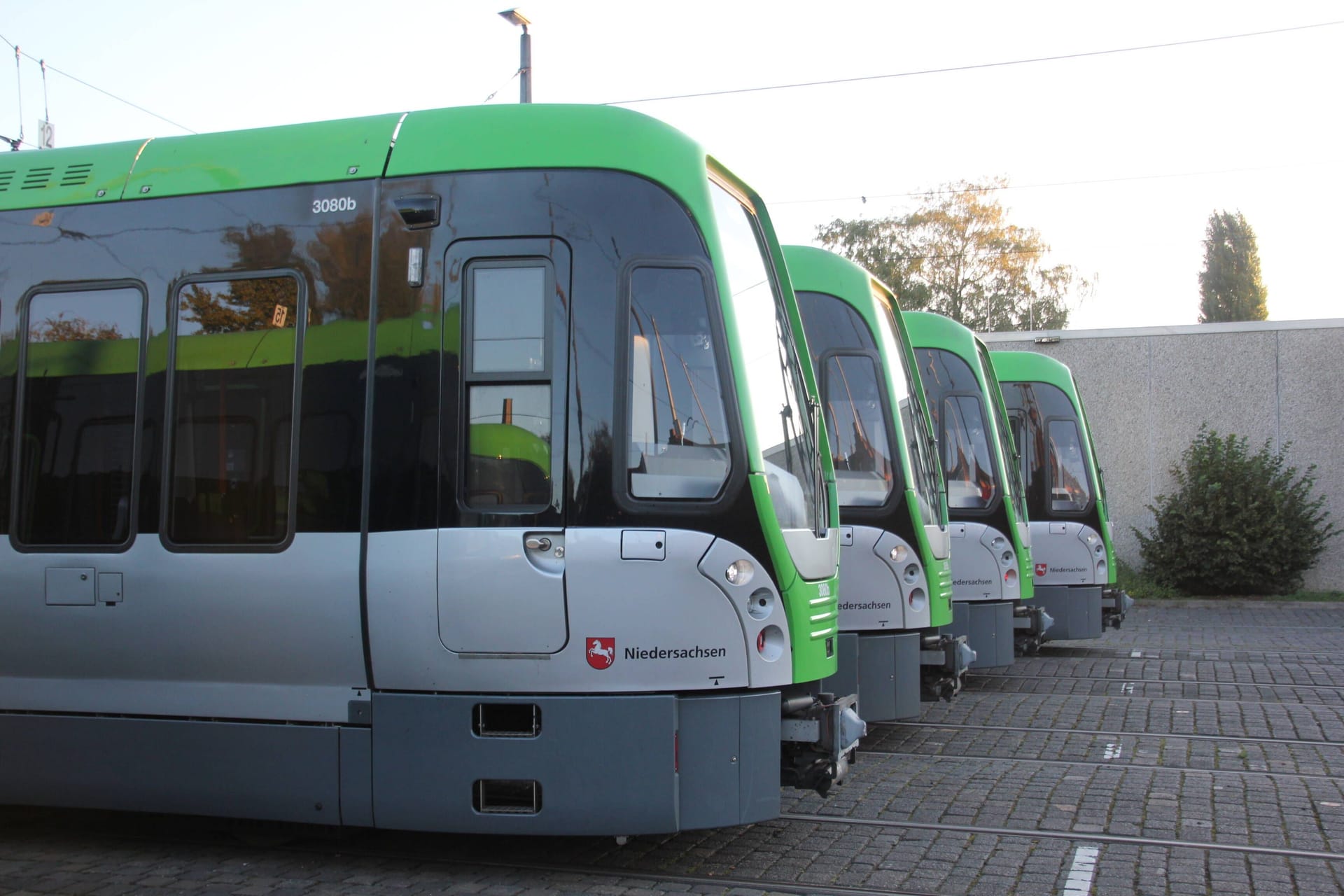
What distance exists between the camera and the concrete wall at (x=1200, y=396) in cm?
2358

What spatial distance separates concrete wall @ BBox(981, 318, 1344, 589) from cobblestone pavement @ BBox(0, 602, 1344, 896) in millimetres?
15389

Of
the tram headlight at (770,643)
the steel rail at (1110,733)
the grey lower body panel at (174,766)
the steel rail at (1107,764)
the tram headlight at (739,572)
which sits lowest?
the steel rail at (1107,764)

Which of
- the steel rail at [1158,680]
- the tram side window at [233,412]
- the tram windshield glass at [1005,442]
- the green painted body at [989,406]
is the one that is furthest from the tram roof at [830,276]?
the steel rail at [1158,680]

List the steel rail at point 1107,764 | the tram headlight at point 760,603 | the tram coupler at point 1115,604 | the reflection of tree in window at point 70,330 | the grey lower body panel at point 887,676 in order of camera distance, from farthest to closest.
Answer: the tram coupler at point 1115,604 → the grey lower body panel at point 887,676 → the steel rail at point 1107,764 → the reflection of tree in window at point 70,330 → the tram headlight at point 760,603

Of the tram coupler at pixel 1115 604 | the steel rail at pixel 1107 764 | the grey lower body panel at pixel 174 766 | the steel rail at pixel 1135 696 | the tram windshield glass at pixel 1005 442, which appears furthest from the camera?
the tram coupler at pixel 1115 604

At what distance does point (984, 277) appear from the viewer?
5153 centimetres

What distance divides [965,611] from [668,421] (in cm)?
608

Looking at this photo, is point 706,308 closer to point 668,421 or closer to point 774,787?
point 668,421

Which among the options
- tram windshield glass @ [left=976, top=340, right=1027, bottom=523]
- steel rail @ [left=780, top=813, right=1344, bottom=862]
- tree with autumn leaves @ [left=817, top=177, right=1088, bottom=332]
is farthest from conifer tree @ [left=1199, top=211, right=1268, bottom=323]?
steel rail @ [left=780, top=813, right=1344, bottom=862]

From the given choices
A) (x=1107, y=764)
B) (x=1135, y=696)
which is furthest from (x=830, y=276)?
(x=1135, y=696)

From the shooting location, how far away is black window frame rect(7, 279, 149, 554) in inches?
244

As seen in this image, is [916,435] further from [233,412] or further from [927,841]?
[233,412]

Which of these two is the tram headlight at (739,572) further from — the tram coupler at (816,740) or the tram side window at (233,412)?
the tram side window at (233,412)

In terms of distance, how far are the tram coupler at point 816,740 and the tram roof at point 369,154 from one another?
91.7 inches
